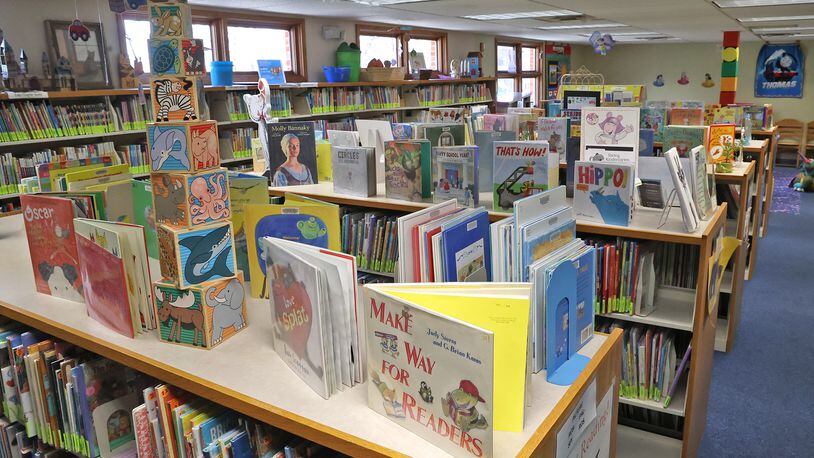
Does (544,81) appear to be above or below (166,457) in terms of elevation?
above

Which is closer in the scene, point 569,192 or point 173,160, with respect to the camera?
point 173,160

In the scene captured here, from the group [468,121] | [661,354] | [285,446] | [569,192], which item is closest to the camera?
[285,446]

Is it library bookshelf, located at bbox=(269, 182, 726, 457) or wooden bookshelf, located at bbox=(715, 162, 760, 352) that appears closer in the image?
library bookshelf, located at bbox=(269, 182, 726, 457)

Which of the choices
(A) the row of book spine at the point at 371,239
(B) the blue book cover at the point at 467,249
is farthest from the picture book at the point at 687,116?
(B) the blue book cover at the point at 467,249

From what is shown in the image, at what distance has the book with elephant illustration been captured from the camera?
4.36ft

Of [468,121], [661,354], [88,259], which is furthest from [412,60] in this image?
[88,259]

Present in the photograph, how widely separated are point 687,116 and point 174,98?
18.2 feet

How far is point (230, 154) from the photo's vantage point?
6.20m

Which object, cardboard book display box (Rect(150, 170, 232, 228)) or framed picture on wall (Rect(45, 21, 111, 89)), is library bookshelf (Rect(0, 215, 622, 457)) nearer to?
cardboard book display box (Rect(150, 170, 232, 228))

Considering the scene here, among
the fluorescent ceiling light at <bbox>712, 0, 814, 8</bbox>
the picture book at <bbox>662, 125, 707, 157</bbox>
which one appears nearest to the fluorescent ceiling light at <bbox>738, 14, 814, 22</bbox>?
the fluorescent ceiling light at <bbox>712, 0, 814, 8</bbox>

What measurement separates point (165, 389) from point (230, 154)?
4.95 metres

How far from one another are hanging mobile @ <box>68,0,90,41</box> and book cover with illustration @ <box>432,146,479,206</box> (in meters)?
3.87

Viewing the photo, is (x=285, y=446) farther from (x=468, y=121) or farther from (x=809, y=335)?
(x=468, y=121)

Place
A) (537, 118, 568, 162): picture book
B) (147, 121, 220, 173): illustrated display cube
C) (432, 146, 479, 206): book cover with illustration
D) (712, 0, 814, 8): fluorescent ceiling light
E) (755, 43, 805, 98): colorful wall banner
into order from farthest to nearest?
(755, 43, 805, 98): colorful wall banner
(712, 0, 814, 8): fluorescent ceiling light
(537, 118, 568, 162): picture book
(432, 146, 479, 206): book cover with illustration
(147, 121, 220, 173): illustrated display cube
